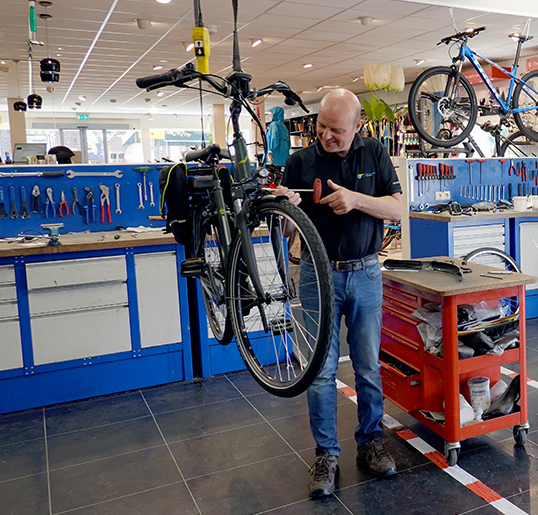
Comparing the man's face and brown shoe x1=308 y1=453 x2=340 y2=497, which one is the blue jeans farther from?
the man's face

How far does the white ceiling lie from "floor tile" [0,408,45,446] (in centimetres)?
461

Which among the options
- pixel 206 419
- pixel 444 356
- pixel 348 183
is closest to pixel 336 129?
pixel 348 183

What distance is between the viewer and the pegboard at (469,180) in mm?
4613

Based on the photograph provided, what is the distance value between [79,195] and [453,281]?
2.53m

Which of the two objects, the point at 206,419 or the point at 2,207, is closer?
the point at 206,419

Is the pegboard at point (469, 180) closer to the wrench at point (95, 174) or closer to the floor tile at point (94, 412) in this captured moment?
the wrench at point (95, 174)

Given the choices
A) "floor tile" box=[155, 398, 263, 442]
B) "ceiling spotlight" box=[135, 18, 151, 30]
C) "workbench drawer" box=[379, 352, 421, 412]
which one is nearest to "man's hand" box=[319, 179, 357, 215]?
"workbench drawer" box=[379, 352, 421, 412]

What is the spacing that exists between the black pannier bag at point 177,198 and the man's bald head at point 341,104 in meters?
0.57

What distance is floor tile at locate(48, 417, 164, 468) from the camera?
2447mm

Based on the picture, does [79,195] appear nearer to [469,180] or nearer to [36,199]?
[36,199]

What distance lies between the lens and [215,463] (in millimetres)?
2334

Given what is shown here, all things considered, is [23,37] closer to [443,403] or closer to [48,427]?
[48,427]

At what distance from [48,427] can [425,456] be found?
193 cm

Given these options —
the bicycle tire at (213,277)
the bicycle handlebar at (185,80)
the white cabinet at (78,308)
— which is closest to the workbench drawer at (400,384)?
the bicycle tire at (213,277)
